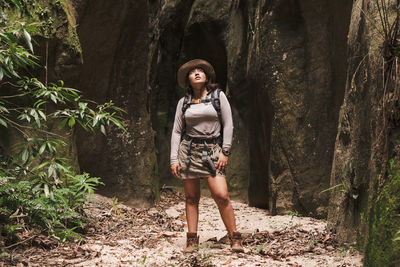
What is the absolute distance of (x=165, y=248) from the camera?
472 cm

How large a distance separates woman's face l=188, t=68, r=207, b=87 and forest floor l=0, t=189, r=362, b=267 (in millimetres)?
1761

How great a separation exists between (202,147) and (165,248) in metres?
1.18

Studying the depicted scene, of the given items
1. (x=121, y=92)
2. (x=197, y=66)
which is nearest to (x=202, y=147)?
(x=197, y=66)

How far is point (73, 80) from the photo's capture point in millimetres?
6414

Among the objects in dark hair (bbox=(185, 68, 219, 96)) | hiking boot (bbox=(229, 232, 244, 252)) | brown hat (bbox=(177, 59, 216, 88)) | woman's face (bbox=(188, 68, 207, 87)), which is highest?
brown hat (bbox=(177, 59, 216, 88))

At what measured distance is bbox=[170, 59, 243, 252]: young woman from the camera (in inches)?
178

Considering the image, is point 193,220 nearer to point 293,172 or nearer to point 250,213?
point 293,172

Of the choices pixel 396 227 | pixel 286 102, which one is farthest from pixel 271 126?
pixel 396 227

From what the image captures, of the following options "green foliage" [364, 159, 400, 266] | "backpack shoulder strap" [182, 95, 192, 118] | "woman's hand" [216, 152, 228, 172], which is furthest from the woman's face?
"green foliage" [364, 159, 400, 266]

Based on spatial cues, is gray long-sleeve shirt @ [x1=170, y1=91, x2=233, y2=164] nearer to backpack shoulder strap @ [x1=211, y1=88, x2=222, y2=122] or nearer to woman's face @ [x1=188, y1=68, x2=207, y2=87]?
backpack shoulder strap @ [x1=211, y1=88, x2=222, y2=122]

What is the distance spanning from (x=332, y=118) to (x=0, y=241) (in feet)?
17.3

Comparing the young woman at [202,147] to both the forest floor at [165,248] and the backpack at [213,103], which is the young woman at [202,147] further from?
the forest floor at [165,248]

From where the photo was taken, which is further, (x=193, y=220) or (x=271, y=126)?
(x=271, y=126)

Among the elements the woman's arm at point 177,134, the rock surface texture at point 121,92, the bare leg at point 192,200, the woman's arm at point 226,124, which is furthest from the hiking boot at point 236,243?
the rock surface texture at point 121,92
